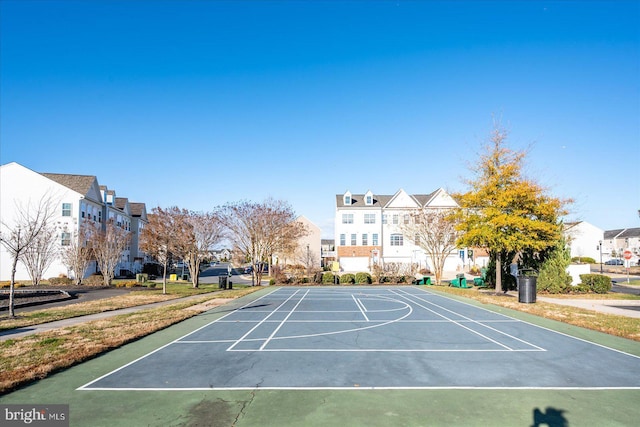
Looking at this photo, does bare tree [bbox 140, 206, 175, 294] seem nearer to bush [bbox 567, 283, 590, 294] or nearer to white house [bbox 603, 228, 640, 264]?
bush [bbox 567, 283, 590, 294]

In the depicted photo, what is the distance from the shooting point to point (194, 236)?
37.0 m

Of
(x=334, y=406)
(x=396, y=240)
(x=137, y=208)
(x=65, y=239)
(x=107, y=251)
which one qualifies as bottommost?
(x=334, y=406)

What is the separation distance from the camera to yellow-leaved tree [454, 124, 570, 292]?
26094 mm

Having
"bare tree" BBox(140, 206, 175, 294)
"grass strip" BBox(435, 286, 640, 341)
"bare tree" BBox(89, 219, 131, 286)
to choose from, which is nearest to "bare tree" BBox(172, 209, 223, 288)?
"bare tree" BBox(140, 206, 175, 294)

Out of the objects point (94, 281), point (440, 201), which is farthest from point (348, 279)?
point (440, 201)

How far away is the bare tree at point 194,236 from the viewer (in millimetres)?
35969

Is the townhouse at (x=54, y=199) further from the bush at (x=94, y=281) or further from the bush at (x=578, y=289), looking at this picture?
the bush at (x=578, y=289)

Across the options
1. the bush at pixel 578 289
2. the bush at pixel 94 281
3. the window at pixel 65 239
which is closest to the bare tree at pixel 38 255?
the window at pixel 65 239

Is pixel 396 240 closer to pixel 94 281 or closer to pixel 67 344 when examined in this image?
pixel 94 281

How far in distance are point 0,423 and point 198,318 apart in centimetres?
1114

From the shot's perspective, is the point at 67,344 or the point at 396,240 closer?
the point at 67,344

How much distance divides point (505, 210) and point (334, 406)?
24405 mm

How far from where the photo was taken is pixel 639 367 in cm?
953

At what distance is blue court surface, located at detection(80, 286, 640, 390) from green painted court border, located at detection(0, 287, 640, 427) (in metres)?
0.41
